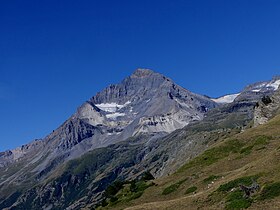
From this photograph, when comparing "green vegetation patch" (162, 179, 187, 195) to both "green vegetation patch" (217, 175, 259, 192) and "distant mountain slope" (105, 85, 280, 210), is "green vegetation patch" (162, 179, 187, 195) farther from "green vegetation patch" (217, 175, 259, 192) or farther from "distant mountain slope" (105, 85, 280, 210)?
"green vegetation patch" (217, 175, 259, 192)

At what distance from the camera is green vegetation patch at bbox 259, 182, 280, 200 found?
1532 inches

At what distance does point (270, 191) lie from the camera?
39906mm

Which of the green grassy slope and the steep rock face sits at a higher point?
the steep rock face

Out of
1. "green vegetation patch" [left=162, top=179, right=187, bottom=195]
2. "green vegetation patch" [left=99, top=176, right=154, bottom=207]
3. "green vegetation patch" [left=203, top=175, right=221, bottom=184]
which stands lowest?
"green vegetation patch" [left=203, top=175, right=221, bottom=184]

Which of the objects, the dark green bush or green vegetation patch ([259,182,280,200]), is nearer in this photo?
green vegetation patch ([259,182,280,200])

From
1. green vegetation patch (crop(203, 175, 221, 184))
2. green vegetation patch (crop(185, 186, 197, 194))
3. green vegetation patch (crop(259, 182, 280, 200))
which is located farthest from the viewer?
green vegetation patch (crop(203, 175, 221, 184))

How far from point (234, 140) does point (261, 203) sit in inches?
1475

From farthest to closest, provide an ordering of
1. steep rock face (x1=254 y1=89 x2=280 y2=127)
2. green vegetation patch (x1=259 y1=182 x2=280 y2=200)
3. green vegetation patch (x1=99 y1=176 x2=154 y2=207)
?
steep rock face (x1=254 y1=89 x2=280 y2=127) < green vegetation patch (x1=99 y1=176 x2=154 y2=207) < green vegetation patch (x1=259 y1=182 x2=280 y2=200)

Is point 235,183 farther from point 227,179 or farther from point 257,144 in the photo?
point 257,144

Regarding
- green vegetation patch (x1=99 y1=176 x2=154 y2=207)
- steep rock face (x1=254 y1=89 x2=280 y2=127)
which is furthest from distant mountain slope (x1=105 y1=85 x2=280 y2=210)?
steep rock face (x1=254 y1=89 x2=280 y2=127)

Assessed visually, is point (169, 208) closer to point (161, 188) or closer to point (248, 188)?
point (248, 188)

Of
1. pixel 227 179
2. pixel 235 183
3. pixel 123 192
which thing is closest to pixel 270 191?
pixel 235 183

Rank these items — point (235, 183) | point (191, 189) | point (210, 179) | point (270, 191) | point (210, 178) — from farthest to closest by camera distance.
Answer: point (210, 178) < point (210, 179) < point (191, 189) < point (235, 183) < point (270, 191)

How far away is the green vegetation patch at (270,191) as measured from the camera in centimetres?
3891
